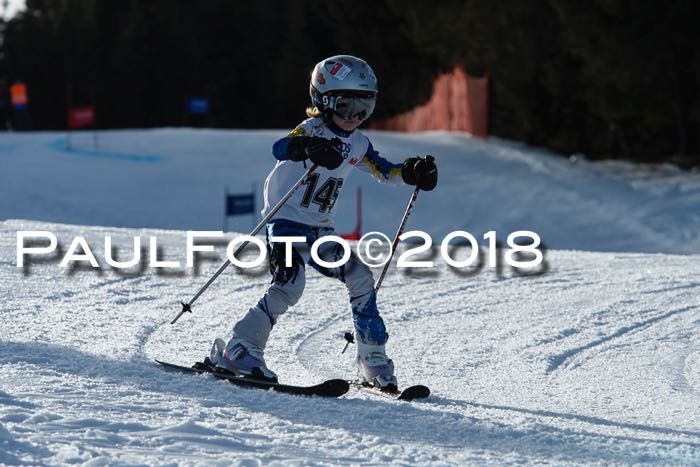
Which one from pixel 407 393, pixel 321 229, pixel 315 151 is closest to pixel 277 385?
pixel 407 393

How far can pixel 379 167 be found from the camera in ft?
20.5

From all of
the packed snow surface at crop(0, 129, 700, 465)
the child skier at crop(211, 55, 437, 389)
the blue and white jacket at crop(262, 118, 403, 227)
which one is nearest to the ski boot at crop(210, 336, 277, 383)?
the child skier at crop(211, 55, 437, 389)

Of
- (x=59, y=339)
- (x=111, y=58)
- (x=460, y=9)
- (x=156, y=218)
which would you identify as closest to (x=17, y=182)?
(x=156, y=218)

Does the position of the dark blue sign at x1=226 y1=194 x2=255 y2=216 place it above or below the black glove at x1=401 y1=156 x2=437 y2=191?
below

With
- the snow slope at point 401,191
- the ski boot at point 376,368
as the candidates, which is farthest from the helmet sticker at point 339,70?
the snow slope at point 401,191

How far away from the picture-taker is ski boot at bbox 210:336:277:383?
5.84 m

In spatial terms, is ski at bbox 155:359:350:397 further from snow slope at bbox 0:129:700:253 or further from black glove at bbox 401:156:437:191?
snow slope at bbox 0:129:700:253

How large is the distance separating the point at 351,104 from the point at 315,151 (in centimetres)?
41

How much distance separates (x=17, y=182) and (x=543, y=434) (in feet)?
61.0

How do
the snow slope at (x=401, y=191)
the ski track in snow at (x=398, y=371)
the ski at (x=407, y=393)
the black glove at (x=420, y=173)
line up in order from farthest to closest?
the snow slope at (x=401, y=191) → the black glove at (x=420, y=173) → the ski at (x=407, y=393) → the ski track in snow at (x=398, y=371)

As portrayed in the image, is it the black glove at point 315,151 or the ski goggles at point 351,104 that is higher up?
the ski goggles at point 351,104

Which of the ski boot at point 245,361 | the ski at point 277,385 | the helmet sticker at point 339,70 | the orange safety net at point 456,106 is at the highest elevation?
the orange safety net at point 456,106

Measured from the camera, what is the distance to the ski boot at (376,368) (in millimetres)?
5914

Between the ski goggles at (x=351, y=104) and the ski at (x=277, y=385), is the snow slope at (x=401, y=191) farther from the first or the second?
the ski at (x=277, y=385)
